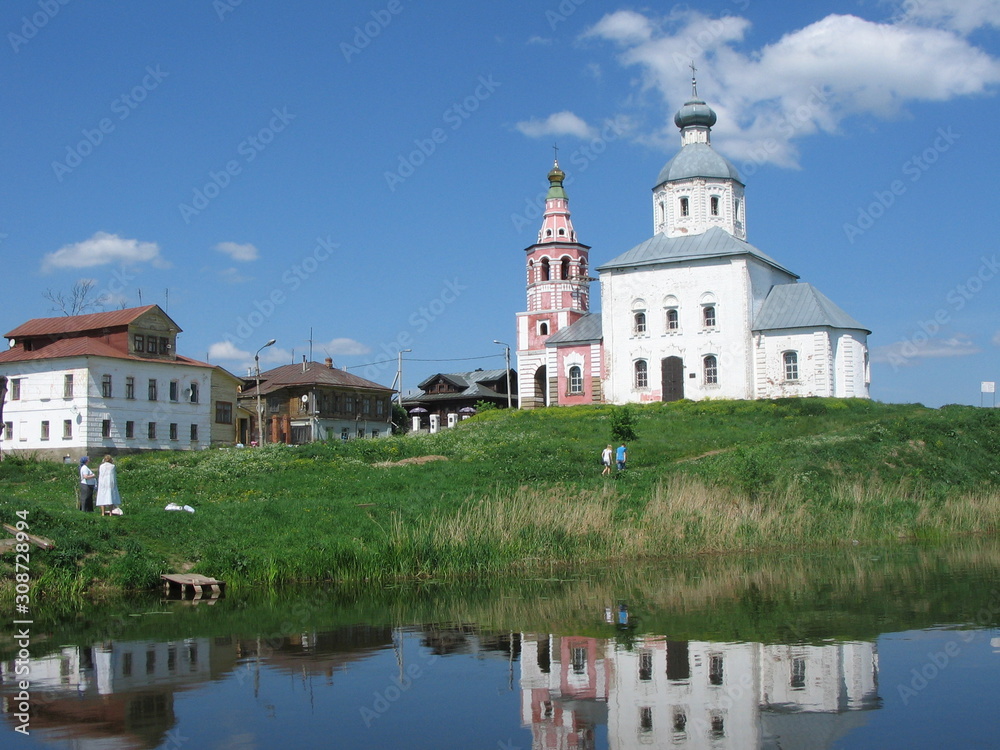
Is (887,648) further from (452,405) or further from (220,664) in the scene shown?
(452,405)

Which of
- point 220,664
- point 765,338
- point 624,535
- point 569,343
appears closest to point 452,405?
point 569,343

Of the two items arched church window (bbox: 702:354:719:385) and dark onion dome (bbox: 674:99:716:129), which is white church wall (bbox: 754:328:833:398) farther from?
dark onion dome (bbox: 674:99:716:129)

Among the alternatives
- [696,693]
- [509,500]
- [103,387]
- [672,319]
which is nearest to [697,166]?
[672,319]

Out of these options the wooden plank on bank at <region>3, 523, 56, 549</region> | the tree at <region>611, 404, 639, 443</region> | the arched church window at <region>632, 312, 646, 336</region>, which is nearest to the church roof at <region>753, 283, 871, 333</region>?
the arched church window at <region>632, 312, 646, 336</region>

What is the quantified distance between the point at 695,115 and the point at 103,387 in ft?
103

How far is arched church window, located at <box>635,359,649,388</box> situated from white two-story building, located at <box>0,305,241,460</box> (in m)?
22.1

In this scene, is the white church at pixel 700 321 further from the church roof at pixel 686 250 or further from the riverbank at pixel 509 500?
the riverbank at pixel 509 500

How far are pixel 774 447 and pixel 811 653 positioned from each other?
20979 mm

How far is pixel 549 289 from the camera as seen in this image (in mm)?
56812

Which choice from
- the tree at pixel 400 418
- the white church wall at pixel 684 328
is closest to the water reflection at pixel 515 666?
the white church wall at pixel 684 328

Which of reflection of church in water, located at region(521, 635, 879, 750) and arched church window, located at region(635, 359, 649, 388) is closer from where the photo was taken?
reflection of church in water, located at region(521, 635, 879, 750)

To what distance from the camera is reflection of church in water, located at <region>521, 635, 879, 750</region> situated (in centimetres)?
805

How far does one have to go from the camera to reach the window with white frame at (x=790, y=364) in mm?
46438

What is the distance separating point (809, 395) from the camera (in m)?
45.7
